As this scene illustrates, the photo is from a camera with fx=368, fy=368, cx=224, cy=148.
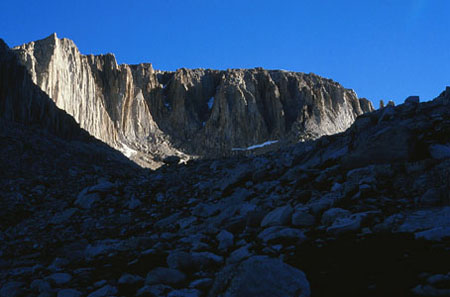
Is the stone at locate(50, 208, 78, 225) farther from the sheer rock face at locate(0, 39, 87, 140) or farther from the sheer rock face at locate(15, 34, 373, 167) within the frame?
the sheer rock face at locate(15, 34, 373, 167)

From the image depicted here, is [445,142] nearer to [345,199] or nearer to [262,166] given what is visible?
[345,199]

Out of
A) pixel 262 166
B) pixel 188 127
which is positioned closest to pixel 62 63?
pixel 188 127

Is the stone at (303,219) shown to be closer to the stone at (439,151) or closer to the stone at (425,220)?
the stone at (425,220)

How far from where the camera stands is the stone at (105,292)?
159 inches

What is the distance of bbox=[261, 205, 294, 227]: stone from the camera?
19.1 feet

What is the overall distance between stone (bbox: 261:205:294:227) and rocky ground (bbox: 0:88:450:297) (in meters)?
0.02

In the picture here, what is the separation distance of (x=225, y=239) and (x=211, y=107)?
99.4 m

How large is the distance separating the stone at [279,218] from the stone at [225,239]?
60 cm

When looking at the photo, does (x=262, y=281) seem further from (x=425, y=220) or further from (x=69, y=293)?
(x=425, y=220)

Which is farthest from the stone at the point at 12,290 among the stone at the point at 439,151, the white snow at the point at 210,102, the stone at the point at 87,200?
the white snow at the point at 210,102

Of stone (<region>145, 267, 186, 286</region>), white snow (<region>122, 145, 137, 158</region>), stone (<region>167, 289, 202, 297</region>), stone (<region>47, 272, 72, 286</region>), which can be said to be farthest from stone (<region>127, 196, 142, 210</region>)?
white snow (<region>122, 145, 137, 158</region>)

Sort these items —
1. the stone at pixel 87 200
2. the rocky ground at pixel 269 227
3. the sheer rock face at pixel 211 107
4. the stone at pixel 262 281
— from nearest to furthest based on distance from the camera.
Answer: the stone at pixel 262 281
the rocky ground at pixel 269 227
the stone at pixel 87 200
the sheer rock face at pixel 211 107

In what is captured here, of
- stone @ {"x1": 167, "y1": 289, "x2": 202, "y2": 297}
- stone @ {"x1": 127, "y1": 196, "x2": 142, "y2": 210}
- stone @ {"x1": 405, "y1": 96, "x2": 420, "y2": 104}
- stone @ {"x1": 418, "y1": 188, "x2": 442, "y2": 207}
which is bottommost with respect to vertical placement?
stone @ {"x1": 167, "y1": 289, "x2": 202, "y2": 297}

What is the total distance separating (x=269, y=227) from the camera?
5.72 metres
